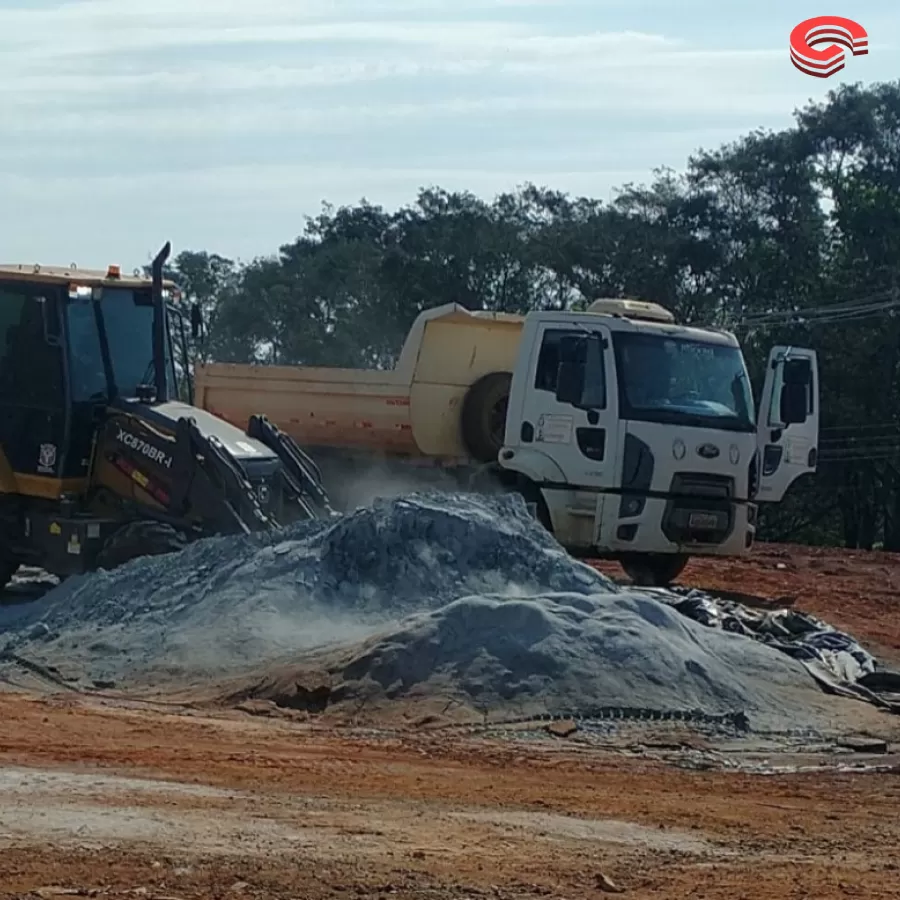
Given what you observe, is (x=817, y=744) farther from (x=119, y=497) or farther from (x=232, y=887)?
(x=119, y=497)

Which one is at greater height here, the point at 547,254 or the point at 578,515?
the point at 547,254

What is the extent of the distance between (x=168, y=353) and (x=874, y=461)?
2720 cm

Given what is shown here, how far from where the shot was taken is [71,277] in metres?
16.4

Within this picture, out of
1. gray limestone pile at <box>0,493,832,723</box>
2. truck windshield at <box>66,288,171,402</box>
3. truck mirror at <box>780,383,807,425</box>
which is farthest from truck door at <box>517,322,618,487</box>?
truck windshield at <box>66,288,171,402</box>

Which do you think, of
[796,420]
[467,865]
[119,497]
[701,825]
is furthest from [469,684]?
[796,420]

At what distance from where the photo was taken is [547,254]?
4859 cm

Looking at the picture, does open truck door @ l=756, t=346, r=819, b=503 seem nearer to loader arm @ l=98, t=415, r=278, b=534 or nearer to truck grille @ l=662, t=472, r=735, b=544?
truck grille @ l=662, t=472, r=735, b=544

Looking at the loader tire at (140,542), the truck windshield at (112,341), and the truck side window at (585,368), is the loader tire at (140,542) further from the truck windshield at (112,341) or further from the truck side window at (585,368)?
the truck side window at (585,368)

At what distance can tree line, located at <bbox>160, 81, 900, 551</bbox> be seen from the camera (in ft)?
134

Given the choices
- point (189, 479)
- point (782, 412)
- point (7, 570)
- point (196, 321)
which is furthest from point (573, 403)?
point (7, 570)

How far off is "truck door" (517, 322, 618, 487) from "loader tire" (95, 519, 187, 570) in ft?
13.6

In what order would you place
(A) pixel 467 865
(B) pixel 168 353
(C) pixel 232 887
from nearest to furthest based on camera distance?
1. (C) pixel 232 887
2. (A) pixel 467 865
3. (B) pixel 168 353

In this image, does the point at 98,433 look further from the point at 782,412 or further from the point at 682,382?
the point at 782,412

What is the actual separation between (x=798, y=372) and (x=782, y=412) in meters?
0.44
